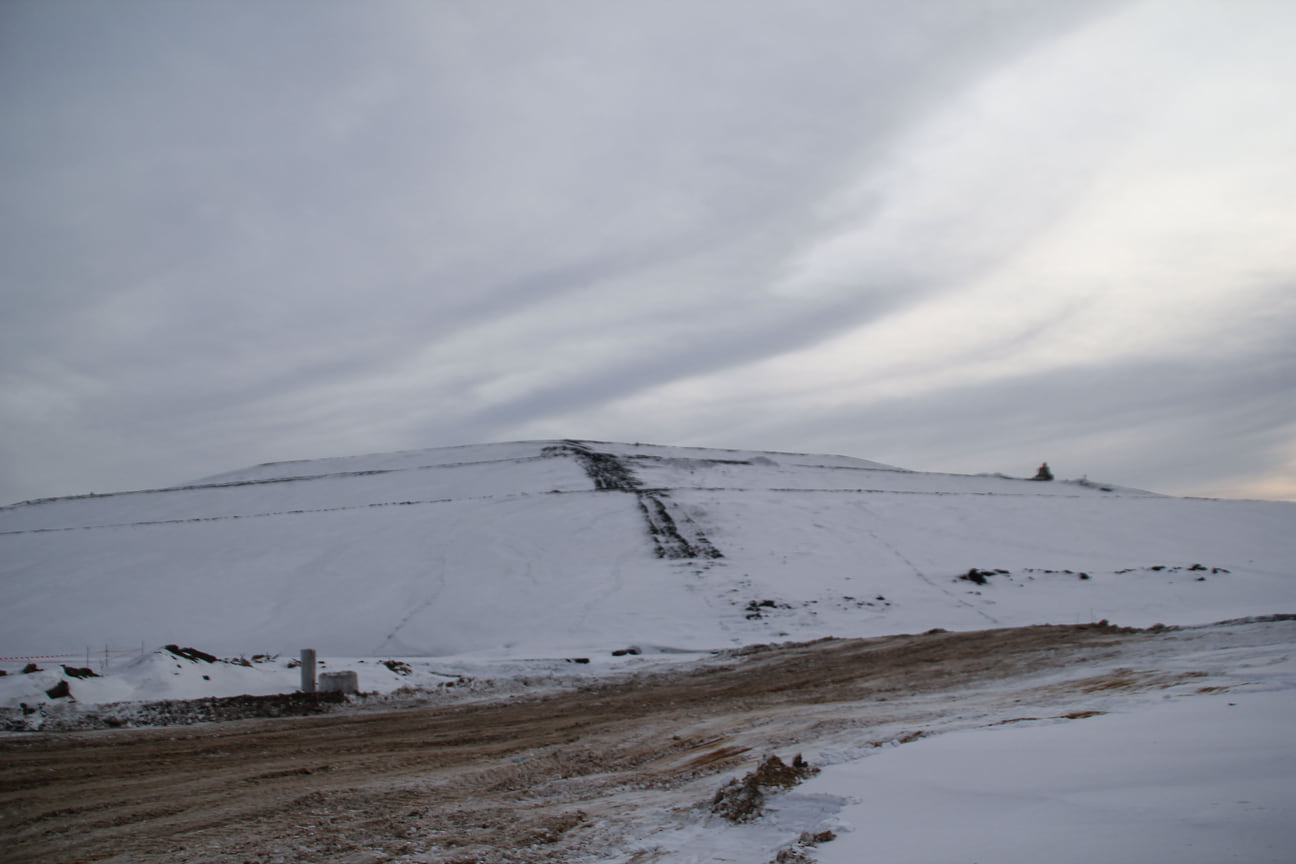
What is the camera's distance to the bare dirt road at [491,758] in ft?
17.4

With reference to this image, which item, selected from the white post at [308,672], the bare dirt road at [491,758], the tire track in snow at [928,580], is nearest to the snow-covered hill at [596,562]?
the tire track in snow at [928,580]

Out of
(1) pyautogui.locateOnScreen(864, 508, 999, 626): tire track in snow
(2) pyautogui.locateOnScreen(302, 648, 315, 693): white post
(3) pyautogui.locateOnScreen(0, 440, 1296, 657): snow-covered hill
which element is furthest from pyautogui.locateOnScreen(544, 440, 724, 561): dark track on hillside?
(2) pyautogui.locateOnScreen(302, 648, 315, 693): white post

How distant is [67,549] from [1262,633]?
89.4 ft

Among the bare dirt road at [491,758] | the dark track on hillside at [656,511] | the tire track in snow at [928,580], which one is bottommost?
the bare dirt road at [491,758]

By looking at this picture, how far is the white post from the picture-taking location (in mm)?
12539

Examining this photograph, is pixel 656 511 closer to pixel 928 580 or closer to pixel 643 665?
pixel 928 580

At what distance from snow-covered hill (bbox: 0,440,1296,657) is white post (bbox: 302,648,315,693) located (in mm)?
3704

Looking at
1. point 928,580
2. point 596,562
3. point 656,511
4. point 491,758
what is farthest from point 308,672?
point 928,580

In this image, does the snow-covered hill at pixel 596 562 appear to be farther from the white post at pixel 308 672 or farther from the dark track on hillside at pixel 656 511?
the white post at pixel 308 672

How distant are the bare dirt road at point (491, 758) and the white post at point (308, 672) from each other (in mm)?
1035

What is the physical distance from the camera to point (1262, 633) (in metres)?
10.4

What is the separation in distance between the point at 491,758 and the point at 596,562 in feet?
41.4

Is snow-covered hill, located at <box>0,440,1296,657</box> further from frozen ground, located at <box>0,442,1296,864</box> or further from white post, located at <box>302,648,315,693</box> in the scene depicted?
white post, located at <box>302,648,315,693</box>

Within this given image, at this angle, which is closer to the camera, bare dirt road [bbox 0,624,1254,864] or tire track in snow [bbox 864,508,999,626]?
bare dirt road [bbox 0,624,1254,864]
